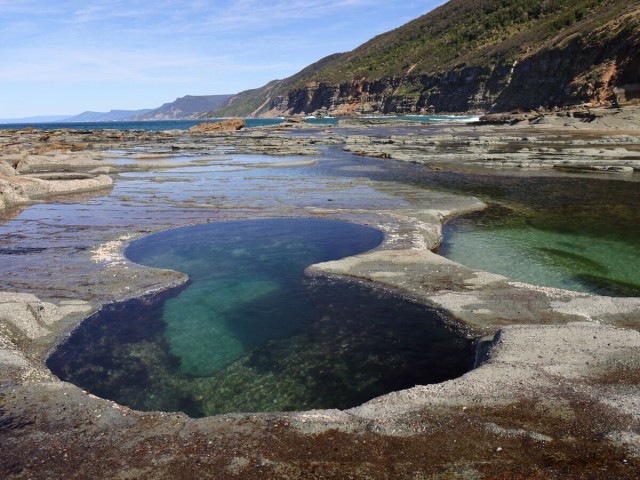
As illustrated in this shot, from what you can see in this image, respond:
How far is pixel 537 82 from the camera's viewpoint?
118250mm

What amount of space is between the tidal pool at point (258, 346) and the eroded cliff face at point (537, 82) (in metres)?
94.8

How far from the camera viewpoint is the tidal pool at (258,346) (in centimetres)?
1088

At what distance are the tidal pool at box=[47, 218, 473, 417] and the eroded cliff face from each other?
94.8 meters

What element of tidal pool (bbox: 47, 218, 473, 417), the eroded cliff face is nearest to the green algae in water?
tidal pool (bbox: 47, 218, 473, 417)

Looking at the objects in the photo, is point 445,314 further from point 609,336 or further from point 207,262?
point 207,262

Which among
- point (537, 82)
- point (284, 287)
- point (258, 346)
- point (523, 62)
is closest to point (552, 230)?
point (284, 287)

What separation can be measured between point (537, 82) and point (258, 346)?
4985 inches

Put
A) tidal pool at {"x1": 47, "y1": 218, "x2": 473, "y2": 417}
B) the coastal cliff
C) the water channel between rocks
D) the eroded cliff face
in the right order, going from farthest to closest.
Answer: the coastal cliff, the eroded cliff face, the water channel between rocks, tidal pool at {"x1": 47, "y1": 218, "x2": 473, "y2": 417}

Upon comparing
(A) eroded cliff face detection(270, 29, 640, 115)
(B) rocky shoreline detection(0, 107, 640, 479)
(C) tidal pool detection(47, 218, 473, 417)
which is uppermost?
(A) eroded cliff face detection(270, 29, 640, 115)

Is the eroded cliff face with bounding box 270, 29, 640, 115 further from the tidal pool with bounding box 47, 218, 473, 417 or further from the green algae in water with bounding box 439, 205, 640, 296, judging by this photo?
the tidal pool with bounding box 47, 218, 473, 417

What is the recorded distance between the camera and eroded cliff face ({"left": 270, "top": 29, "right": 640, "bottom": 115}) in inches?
3558

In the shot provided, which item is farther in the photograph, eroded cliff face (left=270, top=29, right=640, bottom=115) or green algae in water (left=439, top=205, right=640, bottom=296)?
eroded cliff face (left=270, top=29, right=640, bottom=115)

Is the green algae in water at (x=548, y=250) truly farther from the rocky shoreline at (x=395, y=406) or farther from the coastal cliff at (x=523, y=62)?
the coastal cliff at (x=523, y=62)

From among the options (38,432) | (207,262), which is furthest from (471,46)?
(38,432)
